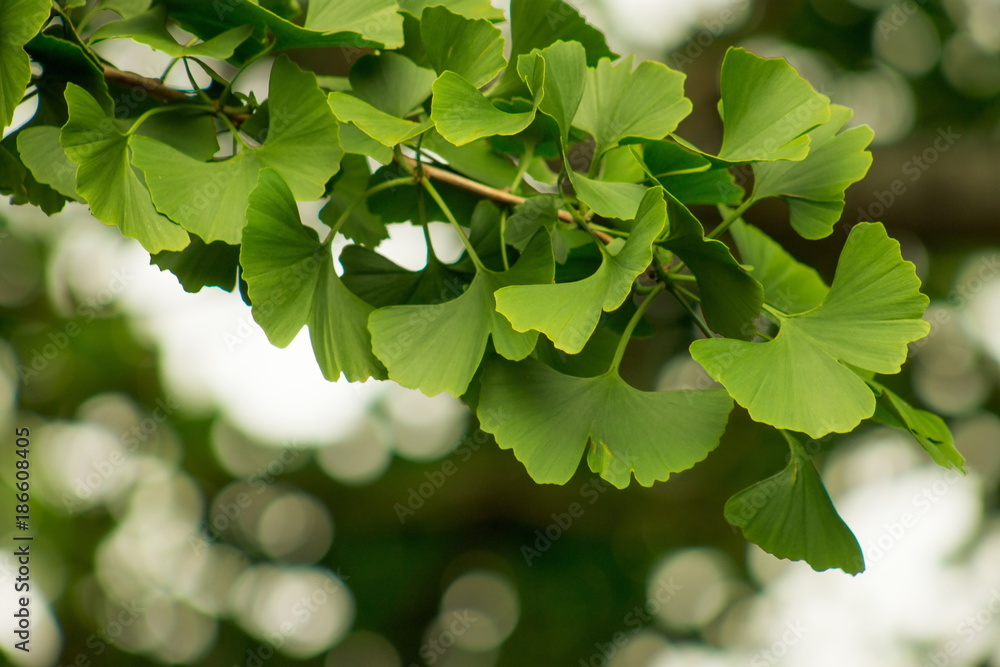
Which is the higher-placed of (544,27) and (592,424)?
(544,27)

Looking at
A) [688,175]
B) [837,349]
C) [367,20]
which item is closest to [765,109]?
[688,175]

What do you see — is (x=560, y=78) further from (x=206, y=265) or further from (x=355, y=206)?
(x=206, y=265)

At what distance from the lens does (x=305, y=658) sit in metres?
3.31

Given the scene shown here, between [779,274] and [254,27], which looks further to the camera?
[779,274]

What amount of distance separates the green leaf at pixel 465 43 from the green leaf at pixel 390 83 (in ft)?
0.12

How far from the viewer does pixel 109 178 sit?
0.52 metres

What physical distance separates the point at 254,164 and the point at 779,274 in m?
0.46

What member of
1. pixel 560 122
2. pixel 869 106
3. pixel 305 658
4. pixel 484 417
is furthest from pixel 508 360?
pixel 305 658

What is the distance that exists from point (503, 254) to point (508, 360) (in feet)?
0.25

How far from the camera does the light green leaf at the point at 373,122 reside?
50cm

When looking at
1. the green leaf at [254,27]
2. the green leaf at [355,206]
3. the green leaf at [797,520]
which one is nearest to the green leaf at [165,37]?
the green leaf at [254,27]

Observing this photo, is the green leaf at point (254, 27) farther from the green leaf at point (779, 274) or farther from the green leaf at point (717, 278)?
the green leaf at point (779, 274)

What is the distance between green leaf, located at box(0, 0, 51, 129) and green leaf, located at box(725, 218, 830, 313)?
520 millimetres

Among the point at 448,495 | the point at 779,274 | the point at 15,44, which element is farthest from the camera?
the point at 448,495
